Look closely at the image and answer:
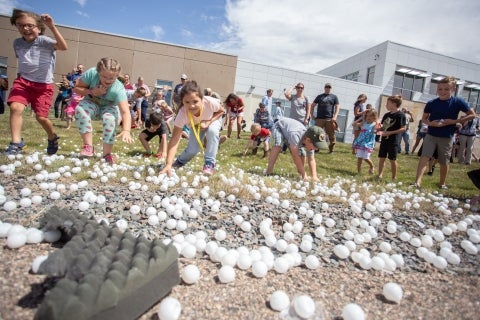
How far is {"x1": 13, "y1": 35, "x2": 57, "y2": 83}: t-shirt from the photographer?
4.77 meters

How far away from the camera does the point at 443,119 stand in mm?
6094

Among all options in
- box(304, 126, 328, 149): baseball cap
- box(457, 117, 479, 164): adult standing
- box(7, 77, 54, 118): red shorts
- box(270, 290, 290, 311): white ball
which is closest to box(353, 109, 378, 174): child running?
box(304, 126, 328, 149): baseball cap

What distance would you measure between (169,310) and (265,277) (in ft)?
2.61

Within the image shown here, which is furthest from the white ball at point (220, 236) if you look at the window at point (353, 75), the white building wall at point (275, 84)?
the window at point (353, 75)

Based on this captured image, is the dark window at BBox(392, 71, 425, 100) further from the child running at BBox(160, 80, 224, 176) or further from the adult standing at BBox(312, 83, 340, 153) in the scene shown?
the child running at BBox(160, 80, 224, 176)

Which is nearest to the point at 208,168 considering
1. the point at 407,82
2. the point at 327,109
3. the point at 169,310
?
the point at 169,310

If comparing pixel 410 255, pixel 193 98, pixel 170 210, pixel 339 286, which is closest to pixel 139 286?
pixel 339 286

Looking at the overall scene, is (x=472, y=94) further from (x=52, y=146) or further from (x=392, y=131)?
(x=52, y=146)

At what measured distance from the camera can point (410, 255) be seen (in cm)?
280

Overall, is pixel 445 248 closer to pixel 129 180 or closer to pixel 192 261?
pixel 192 261

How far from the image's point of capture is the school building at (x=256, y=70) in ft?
63.2

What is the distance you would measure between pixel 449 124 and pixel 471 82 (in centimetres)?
3150

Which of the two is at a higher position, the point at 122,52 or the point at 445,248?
the point at 122,52

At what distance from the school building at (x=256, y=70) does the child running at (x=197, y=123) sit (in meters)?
16.5
